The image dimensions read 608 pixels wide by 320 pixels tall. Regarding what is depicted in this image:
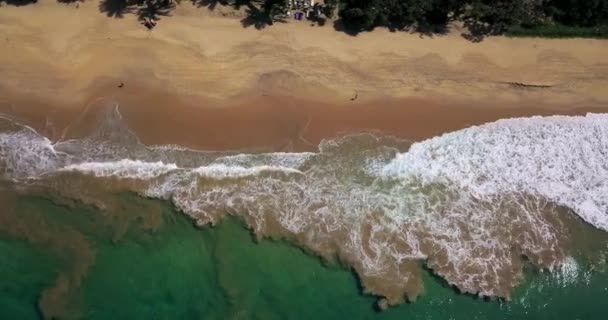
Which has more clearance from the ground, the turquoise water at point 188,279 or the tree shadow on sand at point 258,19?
the tree shadow on sand at point 258,19

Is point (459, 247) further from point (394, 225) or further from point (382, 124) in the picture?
point (382, 124)

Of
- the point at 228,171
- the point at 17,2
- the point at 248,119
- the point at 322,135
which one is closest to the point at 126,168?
the point at 228,171

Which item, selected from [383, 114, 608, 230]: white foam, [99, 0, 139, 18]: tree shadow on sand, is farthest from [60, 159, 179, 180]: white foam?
[383, 114, 608, 230]: white foam

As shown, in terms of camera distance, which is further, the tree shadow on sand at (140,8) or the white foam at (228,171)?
the tree shadow on sand at (140,8)

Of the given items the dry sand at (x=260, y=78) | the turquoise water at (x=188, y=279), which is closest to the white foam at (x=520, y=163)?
the dry sand at (x=260, y=78)

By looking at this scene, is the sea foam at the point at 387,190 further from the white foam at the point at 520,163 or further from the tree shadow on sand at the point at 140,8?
the tree shadow on sand at the point at 140,8

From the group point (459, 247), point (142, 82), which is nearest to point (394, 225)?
point (459, 247)

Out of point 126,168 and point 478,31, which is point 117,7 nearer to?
point 126,168
